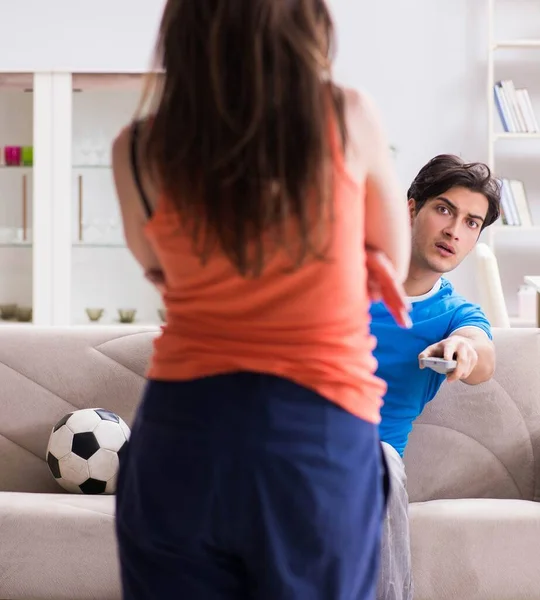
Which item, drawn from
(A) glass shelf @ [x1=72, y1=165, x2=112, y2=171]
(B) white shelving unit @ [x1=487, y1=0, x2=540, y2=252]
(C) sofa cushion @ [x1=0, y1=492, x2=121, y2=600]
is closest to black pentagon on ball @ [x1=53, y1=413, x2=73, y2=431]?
(C) sofa cushion @ [x1=0, y1=492, x2=121, y2=600]

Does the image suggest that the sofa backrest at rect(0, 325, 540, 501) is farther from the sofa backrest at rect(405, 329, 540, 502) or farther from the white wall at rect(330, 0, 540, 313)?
the white wall at rect(330, 0, 540, 313)

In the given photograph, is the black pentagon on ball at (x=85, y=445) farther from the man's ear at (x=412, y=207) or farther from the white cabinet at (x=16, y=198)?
the white cabinet at (x=16, y=198)

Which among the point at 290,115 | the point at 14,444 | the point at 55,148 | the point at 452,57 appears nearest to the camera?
the point at 290,115

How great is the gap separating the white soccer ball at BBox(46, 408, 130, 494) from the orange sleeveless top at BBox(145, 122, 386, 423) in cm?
130

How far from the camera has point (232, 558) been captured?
0.81 meters

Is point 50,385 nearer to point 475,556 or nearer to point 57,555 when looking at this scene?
point 57,555

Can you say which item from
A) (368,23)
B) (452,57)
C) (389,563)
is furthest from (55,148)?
(389,563)

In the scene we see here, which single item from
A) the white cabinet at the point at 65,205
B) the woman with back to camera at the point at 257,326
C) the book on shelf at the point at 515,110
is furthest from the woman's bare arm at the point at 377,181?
the book on shelf at the point at 515,110

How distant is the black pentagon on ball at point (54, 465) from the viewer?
6.86 feet

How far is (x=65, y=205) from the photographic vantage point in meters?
4.15

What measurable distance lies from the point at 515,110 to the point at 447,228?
274cm

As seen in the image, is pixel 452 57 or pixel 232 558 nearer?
pixel 232 558

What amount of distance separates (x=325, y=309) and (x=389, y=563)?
2.74 ft

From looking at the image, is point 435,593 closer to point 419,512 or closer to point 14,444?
point 419,512
